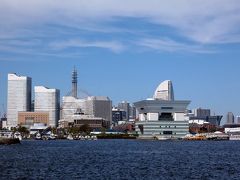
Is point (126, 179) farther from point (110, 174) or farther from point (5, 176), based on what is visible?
point (5, 176)

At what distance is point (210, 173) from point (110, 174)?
11299 mm

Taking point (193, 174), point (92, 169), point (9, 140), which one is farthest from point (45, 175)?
point (9, 140)

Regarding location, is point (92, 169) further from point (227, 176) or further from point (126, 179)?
point (227, 176)

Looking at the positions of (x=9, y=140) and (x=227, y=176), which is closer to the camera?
(x=227, y=176)

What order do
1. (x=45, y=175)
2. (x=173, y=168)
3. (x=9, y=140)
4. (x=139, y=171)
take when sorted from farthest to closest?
(x=9, y=140) < (x=173, y=168) < (x=139, y=171) < (x=45, y=175)

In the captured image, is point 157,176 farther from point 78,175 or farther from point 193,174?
point 78,175

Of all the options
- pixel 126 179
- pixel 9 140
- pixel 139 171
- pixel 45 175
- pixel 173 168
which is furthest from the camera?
pixel 9 140

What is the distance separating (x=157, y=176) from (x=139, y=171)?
6.46 metres

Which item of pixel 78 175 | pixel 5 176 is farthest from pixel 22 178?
pixel 78 175

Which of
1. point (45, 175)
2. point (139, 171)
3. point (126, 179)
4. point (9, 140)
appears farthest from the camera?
point (9, 140)

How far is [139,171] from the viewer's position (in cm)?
6800

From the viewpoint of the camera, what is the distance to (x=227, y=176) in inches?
2410

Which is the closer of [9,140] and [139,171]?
[139,171]

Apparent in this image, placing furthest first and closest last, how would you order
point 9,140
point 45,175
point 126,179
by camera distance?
point 9,140
point 45,175
point 126,179
